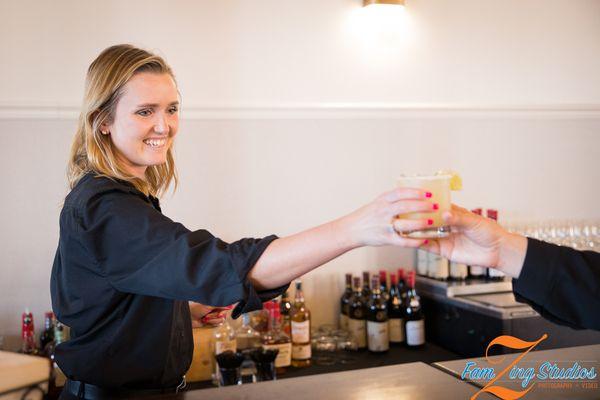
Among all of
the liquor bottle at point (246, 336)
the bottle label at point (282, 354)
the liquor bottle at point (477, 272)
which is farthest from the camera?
the liquor bottle at point (477, 272)

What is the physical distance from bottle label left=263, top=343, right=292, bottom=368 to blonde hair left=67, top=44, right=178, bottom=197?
4.24ft

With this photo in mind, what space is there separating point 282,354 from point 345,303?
567mm

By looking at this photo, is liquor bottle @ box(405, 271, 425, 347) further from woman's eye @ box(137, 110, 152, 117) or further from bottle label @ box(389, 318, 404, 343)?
woman's eye @ box(137, 110, 152, 117)

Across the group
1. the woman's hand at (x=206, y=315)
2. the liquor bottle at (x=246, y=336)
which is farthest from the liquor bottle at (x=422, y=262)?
the woman's hand at (x=206, y=315)

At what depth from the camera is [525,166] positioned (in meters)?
3.69

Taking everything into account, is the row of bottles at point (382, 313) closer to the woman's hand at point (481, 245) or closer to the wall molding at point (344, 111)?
the wall molding at point (344, 111)

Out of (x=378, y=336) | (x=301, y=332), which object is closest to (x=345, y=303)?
(x=378, y=336)

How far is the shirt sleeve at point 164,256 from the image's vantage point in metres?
1.25

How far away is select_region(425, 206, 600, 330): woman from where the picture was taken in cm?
128

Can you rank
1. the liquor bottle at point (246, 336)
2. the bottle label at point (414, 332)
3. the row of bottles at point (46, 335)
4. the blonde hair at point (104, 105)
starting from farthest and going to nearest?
the bottle label at point (414, 332) < the liquor bottle at point (246, 336) < the row of bottles at point (46, 335) < the blonde hair at point (104, 105)

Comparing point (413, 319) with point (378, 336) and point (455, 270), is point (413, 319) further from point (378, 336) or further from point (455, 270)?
point (455, 270)

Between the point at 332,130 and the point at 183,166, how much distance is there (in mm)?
776

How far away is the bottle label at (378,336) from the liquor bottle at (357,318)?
0.07 metres

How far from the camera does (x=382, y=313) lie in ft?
10.0
